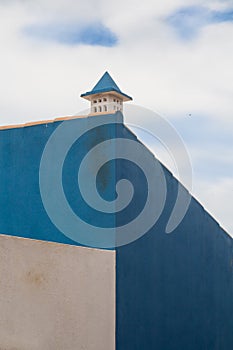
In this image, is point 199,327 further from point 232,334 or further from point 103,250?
point 103,250

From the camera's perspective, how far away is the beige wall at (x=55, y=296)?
5395 mm

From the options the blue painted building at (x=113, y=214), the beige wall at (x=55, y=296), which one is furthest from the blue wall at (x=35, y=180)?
the beige wall at (x=55, y=296)

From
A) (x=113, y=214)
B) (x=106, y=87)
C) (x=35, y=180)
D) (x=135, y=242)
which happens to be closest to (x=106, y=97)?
(x=106, y=87)

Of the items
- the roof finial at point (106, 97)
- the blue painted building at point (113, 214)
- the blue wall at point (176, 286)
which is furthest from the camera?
the roof finial at point (106, 97)

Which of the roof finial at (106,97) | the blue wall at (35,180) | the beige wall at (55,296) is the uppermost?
the roof finial at (106,97)

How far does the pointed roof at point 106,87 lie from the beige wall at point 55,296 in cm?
222

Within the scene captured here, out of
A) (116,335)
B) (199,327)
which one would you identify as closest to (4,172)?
(116,335)

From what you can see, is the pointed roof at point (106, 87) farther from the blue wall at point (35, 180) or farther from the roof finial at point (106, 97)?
the blue wall at point (35, 180)

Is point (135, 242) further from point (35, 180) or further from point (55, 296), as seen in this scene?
point (55, 296)

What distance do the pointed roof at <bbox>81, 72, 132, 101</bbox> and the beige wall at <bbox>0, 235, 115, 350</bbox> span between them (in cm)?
222

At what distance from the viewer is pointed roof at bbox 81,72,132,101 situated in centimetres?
780

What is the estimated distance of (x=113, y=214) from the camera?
7.16m

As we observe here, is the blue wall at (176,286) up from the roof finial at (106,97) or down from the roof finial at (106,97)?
down

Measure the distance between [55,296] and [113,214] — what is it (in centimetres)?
156
